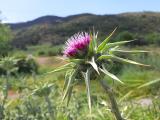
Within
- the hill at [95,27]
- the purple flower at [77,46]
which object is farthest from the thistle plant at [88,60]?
the hill at [95,27]

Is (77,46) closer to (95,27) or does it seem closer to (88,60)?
(88,60)

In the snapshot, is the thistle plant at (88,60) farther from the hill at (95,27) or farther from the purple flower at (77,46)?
the hill at (95,27)

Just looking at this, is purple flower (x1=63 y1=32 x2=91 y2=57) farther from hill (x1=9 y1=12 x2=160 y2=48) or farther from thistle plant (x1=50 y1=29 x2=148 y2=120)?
hill (x1=9 y1=12 x2=160 y2=48)

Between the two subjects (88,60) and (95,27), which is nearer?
(88,60)

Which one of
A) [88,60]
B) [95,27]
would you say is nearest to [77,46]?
[88,60]

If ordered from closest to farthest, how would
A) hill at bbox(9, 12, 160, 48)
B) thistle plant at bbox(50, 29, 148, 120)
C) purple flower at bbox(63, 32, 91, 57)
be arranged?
thistle plant at bbox(50, 29, 148, 120), purple flower at bbox(63, 32, 91, 57), hill at bbox(9, 12, 160, 48)

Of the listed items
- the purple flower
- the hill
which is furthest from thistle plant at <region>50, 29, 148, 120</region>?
the hill

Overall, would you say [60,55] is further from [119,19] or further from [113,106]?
[119,19]

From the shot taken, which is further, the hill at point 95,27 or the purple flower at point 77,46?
the hill at point 95,27
